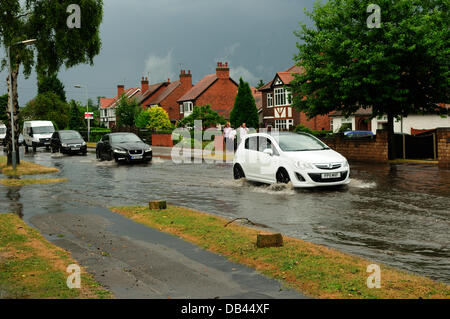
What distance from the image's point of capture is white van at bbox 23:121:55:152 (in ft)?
140

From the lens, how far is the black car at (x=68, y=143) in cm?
3572

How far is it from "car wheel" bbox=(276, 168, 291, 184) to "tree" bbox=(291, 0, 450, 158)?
357 inches

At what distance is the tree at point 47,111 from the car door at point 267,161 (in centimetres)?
7432

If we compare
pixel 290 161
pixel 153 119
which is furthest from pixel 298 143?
pixel 153 119

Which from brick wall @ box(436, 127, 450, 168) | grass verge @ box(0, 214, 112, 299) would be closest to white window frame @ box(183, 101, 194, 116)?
brick wall @ box(436, 127, 450, 168)

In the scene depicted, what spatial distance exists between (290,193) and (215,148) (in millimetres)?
21173

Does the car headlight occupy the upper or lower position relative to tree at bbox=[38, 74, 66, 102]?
lower

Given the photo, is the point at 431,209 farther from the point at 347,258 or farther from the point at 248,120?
the point at 248,120

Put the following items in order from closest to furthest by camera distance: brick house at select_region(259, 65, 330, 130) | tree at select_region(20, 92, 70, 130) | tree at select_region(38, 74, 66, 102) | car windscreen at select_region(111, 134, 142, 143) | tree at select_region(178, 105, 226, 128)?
car windscreen at select_region(111, 134, 142, 143), tree at select_region(178, 105, 226, 128), brick house at select_region(259, 65, 330, 130), tree at select_region(20, 92, 70, 130), tree at select_region(38, 74, 66, 102)

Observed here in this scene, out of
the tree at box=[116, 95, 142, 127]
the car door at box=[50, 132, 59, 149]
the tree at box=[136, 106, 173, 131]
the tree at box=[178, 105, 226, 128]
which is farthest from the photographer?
the tree at box=[116, 95, 142, 127]

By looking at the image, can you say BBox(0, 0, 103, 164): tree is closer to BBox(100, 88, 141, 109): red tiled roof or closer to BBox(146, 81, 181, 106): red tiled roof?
BBox(146, 81, 181, 106): red tiled roof

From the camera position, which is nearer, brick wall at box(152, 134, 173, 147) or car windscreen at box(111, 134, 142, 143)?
car windscreen at box(111, 134, 142, 143)

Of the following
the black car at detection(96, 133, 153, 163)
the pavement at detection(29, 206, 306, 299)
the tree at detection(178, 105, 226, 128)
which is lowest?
the pavement at detection(29, 206, 306, 299)

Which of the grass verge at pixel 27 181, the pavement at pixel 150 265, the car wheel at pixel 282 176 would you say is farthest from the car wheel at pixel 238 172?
the pavement at pixel 150 265
